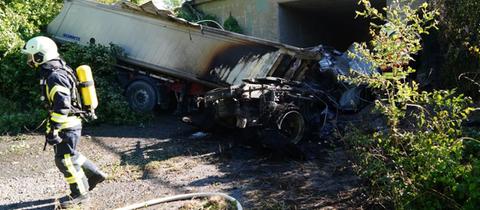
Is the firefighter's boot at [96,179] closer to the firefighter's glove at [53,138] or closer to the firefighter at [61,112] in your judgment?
the firefighter at [61,112]

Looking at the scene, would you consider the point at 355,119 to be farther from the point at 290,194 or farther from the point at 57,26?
the point at 57,26

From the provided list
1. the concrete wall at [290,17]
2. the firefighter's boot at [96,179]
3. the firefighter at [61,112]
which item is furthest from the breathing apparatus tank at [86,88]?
the concrete wall at [290,17]

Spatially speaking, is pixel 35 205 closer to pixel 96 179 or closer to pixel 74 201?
pixel 74 201

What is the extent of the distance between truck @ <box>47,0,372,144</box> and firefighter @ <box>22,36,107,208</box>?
2.63 m

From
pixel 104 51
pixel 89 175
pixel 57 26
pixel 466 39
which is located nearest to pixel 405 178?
pixel 89 175

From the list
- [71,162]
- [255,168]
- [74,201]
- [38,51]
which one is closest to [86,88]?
[38,51]

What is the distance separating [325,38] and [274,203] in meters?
10.9

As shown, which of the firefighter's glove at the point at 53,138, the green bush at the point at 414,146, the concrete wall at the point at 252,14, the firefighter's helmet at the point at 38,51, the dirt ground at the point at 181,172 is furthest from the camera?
the concrete wall at the point at 252,14

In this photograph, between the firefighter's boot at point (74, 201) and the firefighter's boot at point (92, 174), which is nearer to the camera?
the firefighter's boot at point (74, 201)

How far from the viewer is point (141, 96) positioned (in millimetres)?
9898

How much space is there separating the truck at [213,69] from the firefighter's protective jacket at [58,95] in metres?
2.65

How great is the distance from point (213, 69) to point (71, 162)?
436 cm

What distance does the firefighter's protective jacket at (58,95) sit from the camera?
4895 millimetres

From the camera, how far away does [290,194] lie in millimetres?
5328
